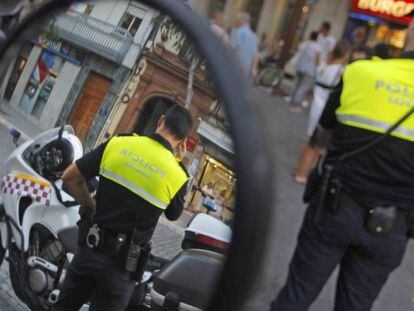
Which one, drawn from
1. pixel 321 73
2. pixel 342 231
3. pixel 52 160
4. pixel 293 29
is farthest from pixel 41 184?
pixel 293 29

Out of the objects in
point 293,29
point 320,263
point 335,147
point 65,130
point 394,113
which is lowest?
point 320,263

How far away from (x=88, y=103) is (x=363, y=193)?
143 centimetres

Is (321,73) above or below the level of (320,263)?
above

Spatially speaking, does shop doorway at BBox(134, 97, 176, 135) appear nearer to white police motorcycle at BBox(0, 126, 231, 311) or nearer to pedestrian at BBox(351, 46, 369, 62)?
white police motorcycle at BBox(0, 126, 231, 311)

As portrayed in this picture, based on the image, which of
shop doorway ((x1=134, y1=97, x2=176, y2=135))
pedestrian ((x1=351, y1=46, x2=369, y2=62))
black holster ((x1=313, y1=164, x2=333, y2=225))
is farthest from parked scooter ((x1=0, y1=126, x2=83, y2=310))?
pedestrian ((x1=351, y1=46, x2=369, y2=62))

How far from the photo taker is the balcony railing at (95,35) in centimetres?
96

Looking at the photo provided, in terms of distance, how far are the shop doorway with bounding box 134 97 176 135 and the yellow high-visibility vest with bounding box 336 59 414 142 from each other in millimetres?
1347

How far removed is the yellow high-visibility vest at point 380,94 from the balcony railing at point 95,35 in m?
1.35

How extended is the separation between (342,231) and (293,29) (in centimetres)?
948

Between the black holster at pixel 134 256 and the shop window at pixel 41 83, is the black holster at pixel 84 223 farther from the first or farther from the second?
the shop window at pixel 41 83

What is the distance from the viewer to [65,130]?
1.07 m

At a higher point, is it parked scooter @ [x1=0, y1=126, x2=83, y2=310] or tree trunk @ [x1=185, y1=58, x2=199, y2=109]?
tree trunk @ [x1=185, y1=58, x2=199, y2=109]

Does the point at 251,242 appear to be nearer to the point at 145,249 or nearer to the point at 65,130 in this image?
the point at 145,249

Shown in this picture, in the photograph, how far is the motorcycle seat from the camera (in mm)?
1179
